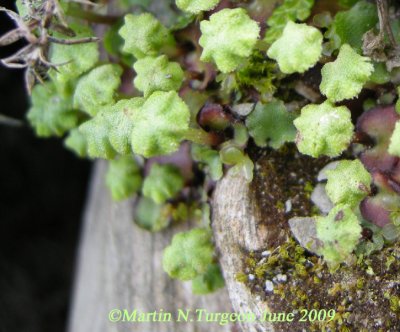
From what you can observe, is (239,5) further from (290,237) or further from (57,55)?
(290,237)

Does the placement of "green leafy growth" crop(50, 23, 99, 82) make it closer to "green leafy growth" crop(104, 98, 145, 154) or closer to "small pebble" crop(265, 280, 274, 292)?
"green leafy growth" crop(104, 98, 145, 154)

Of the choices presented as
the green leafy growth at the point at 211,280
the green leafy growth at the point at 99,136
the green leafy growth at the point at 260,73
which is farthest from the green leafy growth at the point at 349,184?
the green leafy growth at the point at 99,136

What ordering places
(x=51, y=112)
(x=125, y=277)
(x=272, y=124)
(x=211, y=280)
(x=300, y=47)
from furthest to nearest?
Answer: (x=125, y=277)
(x=51, y=112)
(x=211, y=280)
(x=272, y=124)
(x=300, y=47)

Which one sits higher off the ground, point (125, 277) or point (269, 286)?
point (269, 286)

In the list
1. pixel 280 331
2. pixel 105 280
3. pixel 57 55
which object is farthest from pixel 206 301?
pixel 57 55

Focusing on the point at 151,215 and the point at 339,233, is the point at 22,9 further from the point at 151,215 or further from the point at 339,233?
the point at 339,233

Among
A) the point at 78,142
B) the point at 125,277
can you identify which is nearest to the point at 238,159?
the point at 78,142

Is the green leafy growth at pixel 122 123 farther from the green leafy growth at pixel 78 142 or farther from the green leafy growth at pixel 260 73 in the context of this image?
the green leafy growth at pixel 78 142
